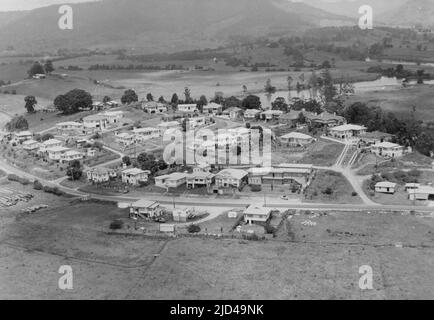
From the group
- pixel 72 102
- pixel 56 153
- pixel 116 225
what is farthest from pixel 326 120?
pixel 116 225

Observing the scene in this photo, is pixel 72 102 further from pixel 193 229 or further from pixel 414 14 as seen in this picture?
pixel 414 14

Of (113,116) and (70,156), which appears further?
(113,116)

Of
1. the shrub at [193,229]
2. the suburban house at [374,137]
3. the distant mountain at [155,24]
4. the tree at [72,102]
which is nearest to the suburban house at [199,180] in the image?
the shrub at [193,229]

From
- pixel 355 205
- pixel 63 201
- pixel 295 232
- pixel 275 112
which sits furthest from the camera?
pixel 275 112

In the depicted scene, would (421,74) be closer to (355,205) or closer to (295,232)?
(355,205)

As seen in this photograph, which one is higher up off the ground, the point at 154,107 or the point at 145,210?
the point at 154,107

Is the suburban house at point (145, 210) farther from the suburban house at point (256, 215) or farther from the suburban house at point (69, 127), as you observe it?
the suburban house at point (69, 127)
